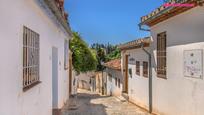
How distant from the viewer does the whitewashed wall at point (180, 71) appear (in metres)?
8.58

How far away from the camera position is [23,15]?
5.72 m

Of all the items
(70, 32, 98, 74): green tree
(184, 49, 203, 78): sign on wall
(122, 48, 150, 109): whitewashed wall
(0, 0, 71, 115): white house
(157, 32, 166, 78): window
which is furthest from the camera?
(70, 32, 98, 74): green tree

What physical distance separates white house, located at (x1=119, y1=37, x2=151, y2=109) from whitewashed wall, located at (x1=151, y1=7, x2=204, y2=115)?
2.02 m

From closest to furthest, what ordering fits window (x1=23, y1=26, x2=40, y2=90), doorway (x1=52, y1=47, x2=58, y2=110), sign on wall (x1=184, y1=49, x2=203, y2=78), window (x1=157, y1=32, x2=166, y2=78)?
window (x1=23, y1=26, x2=40, y2=90), sign on wall (x1=184, y1=49, x2=203, y2=78), window (x1=157, y1=32, x2=166, y2=78), doorway (x1=52, y1=47, x2=58, y2=110)

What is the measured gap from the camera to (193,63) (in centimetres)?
888

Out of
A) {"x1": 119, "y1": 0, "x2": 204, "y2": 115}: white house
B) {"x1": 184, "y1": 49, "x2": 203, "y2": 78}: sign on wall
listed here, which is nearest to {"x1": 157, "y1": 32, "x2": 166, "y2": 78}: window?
{"x1": 119, "y1": 0, "x2": 204, "y2": 115}: white house

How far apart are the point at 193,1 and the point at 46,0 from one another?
375 cm

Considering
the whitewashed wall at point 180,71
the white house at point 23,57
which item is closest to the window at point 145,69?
the whitewashed wall at point 180,71

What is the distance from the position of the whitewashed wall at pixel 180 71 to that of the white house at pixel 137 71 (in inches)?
79.7

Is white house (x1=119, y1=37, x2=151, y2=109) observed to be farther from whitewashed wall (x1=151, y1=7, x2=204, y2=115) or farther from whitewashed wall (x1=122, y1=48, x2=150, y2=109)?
whitewashed wall (x1=151, y1=7, x2=204, y2=115)

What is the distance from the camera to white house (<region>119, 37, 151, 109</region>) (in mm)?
14695

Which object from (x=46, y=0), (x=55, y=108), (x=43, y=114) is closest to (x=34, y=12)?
(x=46, y=0)

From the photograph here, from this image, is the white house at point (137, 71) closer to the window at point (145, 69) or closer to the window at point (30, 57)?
the window at point (145, 69)

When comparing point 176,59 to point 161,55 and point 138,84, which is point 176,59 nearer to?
point 161,55
